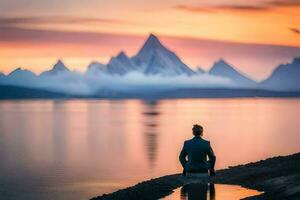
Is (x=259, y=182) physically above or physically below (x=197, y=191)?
below

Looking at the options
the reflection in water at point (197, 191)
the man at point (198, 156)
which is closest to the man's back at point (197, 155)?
the man at point (198, 156)

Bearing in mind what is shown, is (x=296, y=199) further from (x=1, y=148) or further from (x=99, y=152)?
(x=1, y=148)

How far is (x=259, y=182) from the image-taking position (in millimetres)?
31875

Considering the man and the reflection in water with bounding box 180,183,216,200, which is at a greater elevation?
the man

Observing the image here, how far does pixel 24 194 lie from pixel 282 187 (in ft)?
74.6

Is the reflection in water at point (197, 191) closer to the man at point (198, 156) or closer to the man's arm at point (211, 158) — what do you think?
the man at point (198, 156)

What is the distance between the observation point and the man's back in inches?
583

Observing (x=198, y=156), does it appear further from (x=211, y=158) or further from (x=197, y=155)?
(x=211, y=158)

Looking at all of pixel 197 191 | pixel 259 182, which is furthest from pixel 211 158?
pixel 259 182

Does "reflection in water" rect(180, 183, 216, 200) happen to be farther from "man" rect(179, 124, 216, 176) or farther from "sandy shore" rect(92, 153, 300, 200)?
"sandy shore" rect(92, 153, 300, 200)

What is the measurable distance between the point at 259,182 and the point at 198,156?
17.7 metres

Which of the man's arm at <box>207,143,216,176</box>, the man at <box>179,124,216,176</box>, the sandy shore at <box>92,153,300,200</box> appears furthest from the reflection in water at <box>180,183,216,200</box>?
the sandy shore at <box>92,153,300,200</box>

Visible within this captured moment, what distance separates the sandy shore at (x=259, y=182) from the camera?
2597cm

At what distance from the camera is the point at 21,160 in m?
76.4
